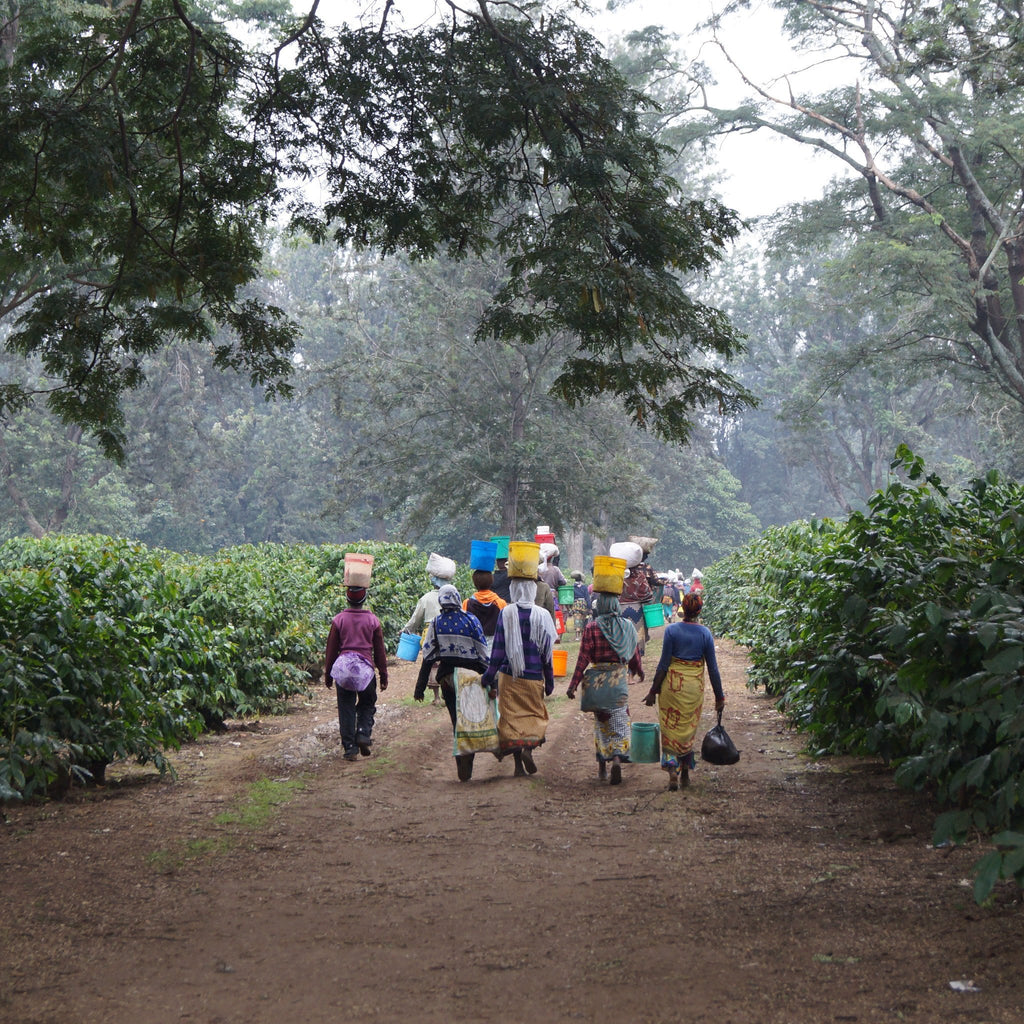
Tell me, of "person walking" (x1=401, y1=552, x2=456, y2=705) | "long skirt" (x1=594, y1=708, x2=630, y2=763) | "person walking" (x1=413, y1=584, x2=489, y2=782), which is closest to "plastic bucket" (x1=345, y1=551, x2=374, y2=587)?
"person walking" (x1=401, y1=552, x2=456, y2=705)

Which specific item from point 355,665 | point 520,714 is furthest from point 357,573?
point 520,714

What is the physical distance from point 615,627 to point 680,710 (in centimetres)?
86

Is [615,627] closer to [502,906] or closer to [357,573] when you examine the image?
[357,573]

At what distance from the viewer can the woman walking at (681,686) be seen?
7.65 m

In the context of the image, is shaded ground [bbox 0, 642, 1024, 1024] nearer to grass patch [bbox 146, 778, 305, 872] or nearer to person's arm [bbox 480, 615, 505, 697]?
grass patch [bbox 146, 778, 305, 872]

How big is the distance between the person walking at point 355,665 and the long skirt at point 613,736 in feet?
5.88

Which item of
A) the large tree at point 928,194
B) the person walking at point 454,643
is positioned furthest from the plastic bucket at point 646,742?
the large tree at point 928,194

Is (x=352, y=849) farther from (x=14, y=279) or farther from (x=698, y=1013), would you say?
(x=14, y=279)

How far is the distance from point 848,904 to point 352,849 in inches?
110

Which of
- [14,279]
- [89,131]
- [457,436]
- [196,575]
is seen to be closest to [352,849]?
[89,131]

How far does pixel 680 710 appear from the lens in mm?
7633

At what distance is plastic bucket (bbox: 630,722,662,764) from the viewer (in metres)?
7.96

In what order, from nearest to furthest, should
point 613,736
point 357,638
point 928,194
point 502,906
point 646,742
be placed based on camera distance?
point 502,906 < point 646,742 < point 613,736 < point 357,638 < point 928,194

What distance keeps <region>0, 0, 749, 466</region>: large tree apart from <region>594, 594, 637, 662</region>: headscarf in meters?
1.40
